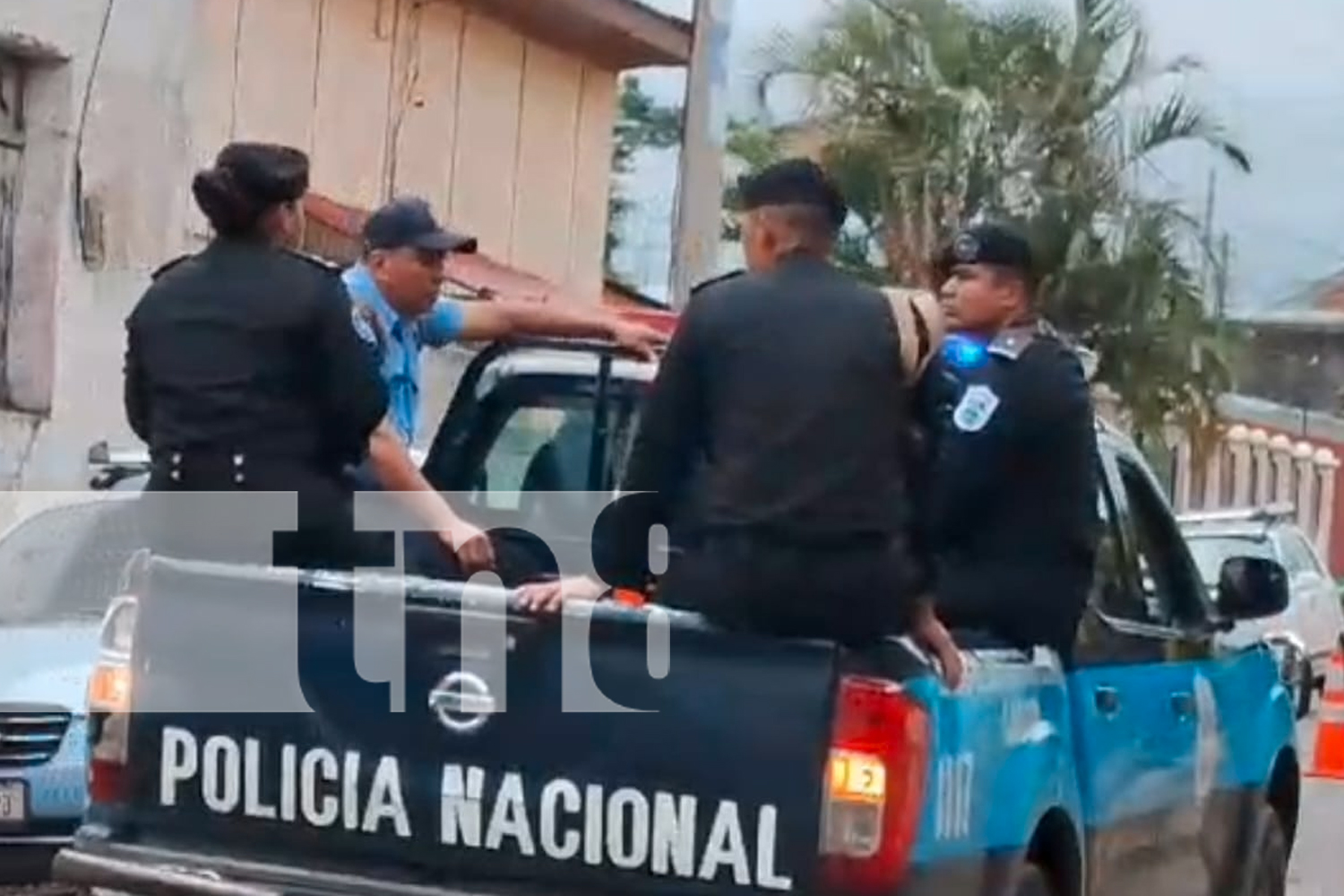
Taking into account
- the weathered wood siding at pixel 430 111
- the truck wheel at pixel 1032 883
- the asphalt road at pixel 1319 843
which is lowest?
the asphalt road at pixel 1319 843

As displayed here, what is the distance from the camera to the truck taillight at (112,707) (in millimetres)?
6762

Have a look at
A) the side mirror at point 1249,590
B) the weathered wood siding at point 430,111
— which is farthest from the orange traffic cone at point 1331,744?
the side mirror at point 1249,590

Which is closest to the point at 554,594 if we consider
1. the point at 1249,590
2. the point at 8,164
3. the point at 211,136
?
the point at 1249,590

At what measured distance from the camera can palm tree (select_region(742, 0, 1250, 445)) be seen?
28.2 meters

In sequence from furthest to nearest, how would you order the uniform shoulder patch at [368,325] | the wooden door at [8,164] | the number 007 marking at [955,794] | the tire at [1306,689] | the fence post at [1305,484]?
the fence post at [1305,484] → the tire at [1306,689] → the wooden door at [8,164] → the uniform shoulder patch at [368,325] → the number 007 marking at [955,794]

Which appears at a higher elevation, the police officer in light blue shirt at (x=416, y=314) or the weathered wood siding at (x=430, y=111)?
the weathered wood siding at (x=430, y=111)

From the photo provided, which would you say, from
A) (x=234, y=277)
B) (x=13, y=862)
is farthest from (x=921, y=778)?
(x=13, y=862)

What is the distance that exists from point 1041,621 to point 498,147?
58.8 feet

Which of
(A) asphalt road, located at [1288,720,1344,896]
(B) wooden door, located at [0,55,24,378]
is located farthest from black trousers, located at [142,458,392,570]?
(B) wooden door, located at [0,55,24,378]

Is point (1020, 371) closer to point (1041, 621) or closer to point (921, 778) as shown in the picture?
point (1041, 621)

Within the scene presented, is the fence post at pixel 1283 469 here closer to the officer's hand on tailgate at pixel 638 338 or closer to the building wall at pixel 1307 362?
the building wall at pixel 1307 362

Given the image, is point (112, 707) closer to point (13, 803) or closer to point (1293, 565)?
point (13, 803)

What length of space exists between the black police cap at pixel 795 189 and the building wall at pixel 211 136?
1148 cm

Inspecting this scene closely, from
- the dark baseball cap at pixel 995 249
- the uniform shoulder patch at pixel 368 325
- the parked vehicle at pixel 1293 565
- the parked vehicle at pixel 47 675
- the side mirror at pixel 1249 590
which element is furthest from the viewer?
the parked vehicle at pixel 1293 565
